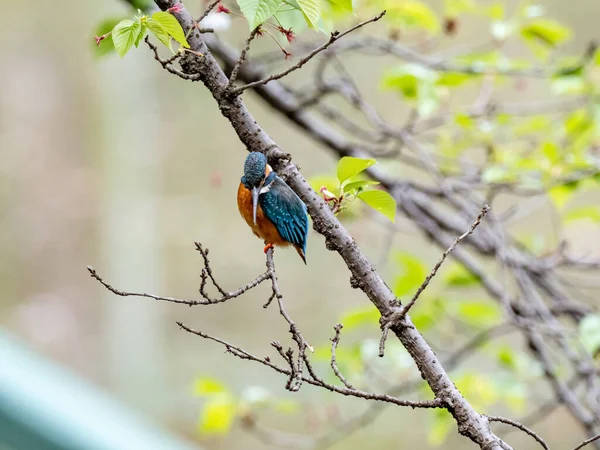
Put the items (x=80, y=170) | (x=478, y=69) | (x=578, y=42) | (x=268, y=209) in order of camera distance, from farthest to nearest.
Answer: (x=80, y=170) < (x=578, y=42) < (x=478, y=69) < (x=268, y=209)

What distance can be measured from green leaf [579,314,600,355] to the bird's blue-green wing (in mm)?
631

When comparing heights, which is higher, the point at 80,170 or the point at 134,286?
the point at 80,170

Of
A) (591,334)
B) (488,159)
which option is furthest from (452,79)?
(591,334)

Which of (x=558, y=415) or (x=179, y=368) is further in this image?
(x=179, y=368)

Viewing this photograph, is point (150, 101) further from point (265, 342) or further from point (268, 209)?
point (268, 209)

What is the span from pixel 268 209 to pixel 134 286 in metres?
1.83

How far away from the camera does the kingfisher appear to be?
1.04m

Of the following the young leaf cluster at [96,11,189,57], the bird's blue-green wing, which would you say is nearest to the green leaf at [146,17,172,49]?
the young leaf cluster at [96,11,189,57]

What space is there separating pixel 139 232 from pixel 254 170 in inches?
77.2

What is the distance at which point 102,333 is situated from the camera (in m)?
2.85

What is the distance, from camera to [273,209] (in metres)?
1.07

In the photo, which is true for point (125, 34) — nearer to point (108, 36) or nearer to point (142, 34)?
point (142, 34)

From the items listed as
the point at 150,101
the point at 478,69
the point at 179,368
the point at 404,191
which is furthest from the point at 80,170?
the point at 478,69

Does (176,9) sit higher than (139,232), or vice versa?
(139,232)
